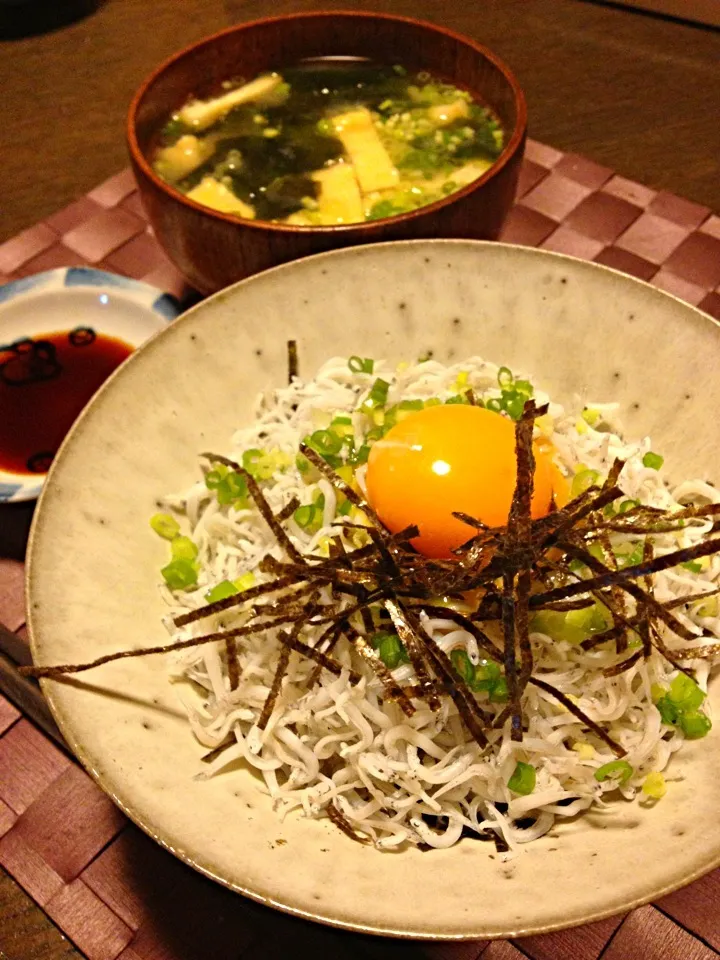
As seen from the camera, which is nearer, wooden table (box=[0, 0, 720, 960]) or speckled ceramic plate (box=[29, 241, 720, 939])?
speckled ceramic plate (box=[29, 241, 720, 939])

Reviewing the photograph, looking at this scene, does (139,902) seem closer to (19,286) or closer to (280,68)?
(19,286)

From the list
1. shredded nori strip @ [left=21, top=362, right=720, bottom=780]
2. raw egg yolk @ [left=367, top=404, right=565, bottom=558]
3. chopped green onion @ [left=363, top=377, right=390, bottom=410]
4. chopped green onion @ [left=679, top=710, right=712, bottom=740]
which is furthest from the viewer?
chopped green onion @ [left=363, top=377, right=390, bottom=410]

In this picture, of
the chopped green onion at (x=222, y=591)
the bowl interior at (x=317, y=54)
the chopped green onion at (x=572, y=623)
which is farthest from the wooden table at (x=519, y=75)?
the chopped green onion at (x=222, y=591)

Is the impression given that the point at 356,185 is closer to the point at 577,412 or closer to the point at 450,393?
the point at 450,393

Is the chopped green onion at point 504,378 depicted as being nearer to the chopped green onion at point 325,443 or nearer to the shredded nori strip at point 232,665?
the chopped green onion at point 325,443

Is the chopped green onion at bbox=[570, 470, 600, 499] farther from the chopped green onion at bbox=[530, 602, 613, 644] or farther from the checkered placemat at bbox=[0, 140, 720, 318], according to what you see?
the checkered placemat at bbox=[0, 140, 720, 318]

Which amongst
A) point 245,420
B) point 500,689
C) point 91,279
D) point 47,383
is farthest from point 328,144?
point 500,689

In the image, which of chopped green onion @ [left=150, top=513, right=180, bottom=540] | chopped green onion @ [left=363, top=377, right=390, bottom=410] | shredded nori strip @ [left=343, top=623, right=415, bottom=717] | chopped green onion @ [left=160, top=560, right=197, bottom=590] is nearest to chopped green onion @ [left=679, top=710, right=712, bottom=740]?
shredded nori strip @ [left=343, top=623, right=415, bottom=717]
